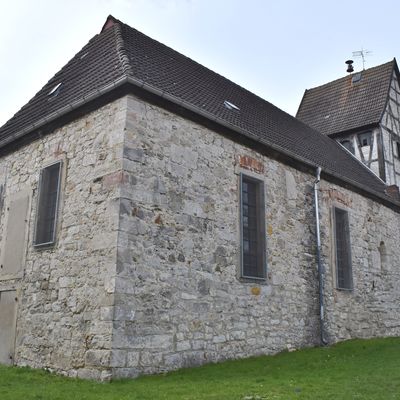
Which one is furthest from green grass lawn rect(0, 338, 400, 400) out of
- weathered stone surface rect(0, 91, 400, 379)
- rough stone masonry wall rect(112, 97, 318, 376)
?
rough stone masonry wall rect(112, 97, 318, 376)

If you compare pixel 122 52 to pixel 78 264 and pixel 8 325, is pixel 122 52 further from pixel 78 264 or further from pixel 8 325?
pixel 8 325

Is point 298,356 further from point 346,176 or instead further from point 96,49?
point 96,49

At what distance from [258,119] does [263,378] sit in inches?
291

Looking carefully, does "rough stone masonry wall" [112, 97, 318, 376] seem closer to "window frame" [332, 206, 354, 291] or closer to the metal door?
"window frame" [332, 206, 354, 291]

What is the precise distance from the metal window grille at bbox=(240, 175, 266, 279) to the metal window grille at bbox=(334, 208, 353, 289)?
3135mm

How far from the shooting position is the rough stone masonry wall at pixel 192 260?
8.13 m

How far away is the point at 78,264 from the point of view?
8641 mm

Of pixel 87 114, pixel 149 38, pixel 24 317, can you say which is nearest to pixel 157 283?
pixel 24 317

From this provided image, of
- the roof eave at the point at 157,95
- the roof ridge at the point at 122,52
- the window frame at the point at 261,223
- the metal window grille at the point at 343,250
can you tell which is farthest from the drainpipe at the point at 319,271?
the roof ridge at the point at 122,52

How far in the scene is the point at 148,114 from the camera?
908 cm

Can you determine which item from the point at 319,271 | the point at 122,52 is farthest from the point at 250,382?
the point at 122,52

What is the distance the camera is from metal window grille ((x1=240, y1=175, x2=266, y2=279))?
34.9 ft

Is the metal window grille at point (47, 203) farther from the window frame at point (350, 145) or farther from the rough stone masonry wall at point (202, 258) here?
the window frame at point (350, 145)

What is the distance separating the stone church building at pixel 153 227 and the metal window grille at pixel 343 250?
95mm
